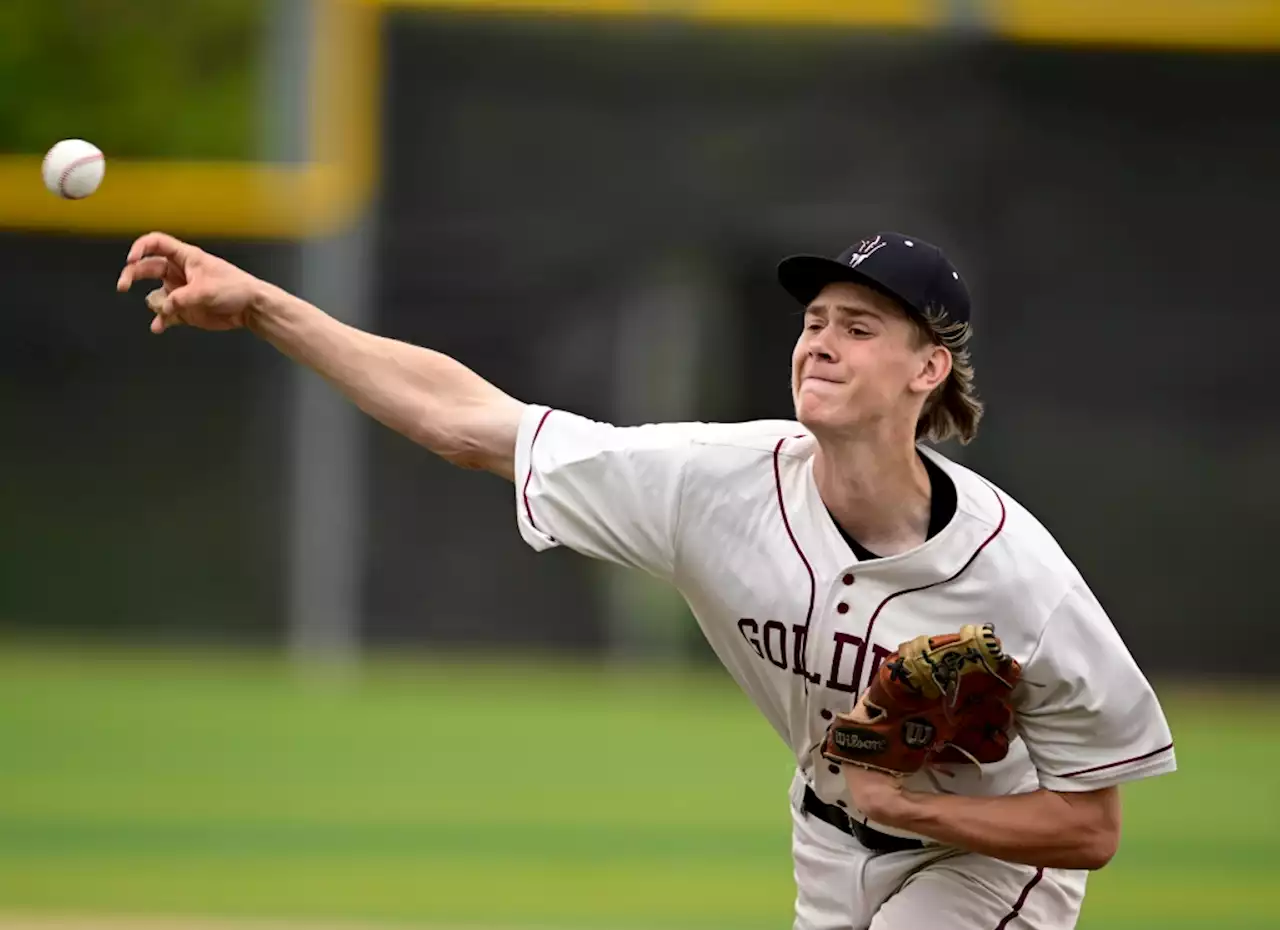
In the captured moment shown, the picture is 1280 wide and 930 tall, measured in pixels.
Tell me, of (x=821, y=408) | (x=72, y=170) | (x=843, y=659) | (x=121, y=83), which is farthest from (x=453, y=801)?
(x=121, y=83)

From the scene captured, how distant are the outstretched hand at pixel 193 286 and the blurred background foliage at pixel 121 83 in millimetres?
9306

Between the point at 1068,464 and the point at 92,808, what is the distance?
21.1ft

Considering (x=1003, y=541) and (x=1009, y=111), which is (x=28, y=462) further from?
(x=1003, y=541)

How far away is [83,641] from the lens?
39.7 ft

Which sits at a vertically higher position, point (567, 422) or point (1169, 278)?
point (1169, 278)

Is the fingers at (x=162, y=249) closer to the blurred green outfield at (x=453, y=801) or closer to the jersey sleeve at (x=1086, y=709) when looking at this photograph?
the jersey sleeve at (x=1086, y=709)

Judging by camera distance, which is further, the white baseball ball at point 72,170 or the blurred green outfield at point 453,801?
the blurred green outfield at point 453,801

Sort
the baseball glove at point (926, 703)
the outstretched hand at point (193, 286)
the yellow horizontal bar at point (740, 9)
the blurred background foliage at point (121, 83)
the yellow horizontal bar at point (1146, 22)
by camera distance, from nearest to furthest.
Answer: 1. the baseball glove at point (926, 703)
2. the outstretched hand at point (193, 286)
3. the yellow horizontal bar at point (1146, 22)
4. the yellow horizontal bar at point (740, 9)
5. the blurred background foliage at point (121, 83)

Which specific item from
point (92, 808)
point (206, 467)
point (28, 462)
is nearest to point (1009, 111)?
point (206, 467)

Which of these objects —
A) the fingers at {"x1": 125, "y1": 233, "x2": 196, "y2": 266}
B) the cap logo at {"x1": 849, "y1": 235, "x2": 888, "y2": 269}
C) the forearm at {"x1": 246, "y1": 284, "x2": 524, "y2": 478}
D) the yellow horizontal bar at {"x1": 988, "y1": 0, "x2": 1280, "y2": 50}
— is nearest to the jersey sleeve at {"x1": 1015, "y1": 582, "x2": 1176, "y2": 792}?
the cap logo at {"x1": 849, "y1": 235, "x2": 888, "y2": 269}

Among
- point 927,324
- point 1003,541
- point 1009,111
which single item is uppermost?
point 1009,111

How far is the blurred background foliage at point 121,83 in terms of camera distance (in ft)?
41.9

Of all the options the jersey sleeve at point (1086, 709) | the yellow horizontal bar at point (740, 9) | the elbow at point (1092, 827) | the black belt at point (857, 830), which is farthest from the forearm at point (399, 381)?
the yellow horizontal bar at point (740, 9)

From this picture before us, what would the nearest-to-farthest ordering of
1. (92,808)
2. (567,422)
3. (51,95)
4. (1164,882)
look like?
(567,422)
(1164,882)
(92,808)
(51,95)
